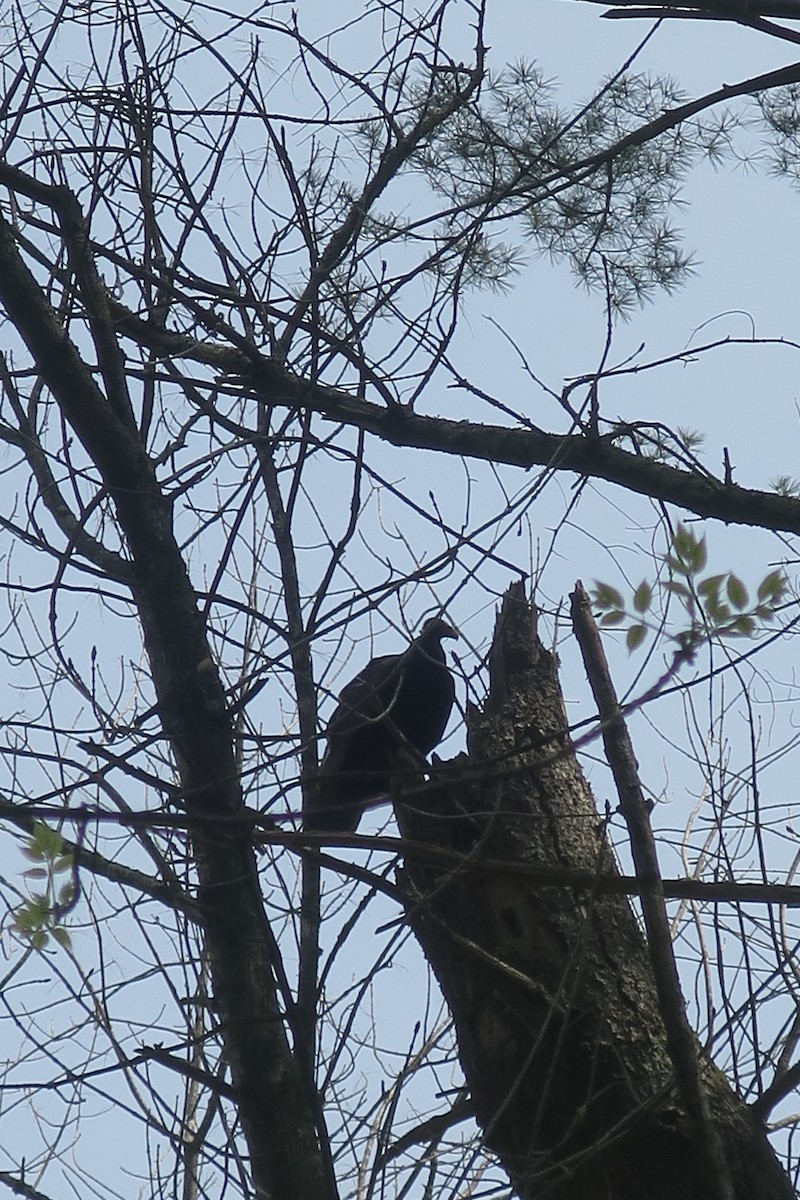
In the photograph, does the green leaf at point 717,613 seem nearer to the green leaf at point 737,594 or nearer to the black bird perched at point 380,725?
the green leaf at point 737,594

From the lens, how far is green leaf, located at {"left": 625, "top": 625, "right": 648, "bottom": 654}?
1.78m

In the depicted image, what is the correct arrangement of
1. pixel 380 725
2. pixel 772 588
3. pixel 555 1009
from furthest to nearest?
pixel 380 725
pixel 555 1009
pixel 772 588

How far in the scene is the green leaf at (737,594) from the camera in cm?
169

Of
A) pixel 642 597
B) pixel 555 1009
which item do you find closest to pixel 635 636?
pixel 642 597

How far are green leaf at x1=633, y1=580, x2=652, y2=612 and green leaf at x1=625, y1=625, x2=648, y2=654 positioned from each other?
0.03 m

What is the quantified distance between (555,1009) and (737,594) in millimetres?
856

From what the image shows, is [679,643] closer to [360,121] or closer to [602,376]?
[602,376]

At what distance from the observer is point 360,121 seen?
8.86 ft

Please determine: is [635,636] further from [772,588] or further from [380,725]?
[380,725]

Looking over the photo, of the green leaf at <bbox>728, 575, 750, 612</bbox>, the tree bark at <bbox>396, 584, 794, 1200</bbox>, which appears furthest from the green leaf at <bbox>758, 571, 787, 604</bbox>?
the tree bark at <bbox>396, 584, 794, 1200</bbox>

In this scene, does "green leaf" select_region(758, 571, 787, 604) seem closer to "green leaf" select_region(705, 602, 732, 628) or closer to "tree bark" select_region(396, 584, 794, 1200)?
"green leaf" select_region(705, 602, 732, 628)

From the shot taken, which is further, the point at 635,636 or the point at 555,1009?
the point at 555,1009

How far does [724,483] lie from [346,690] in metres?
1.08

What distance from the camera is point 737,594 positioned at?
5.57 feet
